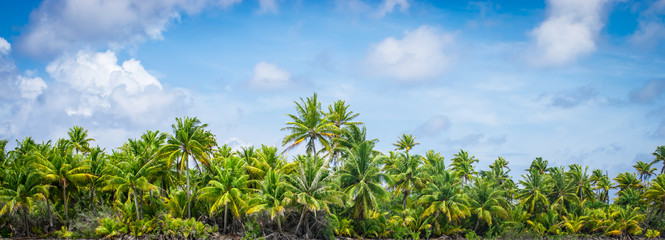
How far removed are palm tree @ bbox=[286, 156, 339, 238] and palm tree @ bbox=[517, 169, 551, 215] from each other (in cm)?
3397

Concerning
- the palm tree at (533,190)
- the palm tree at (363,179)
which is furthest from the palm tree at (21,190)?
the palm tree at (533,190)

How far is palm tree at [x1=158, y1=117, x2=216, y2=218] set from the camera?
4522 cm

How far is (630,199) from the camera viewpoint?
75125 millimetres

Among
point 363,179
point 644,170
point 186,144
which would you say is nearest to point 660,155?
point 644,170

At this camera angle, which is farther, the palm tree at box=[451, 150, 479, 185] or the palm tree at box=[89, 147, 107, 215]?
the palm tree at box=[451, 150, 479, 185]

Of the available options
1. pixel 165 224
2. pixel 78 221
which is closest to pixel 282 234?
pixel 165 224

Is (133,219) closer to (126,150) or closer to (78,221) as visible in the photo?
(78,221)

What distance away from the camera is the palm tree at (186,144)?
45.2 metres

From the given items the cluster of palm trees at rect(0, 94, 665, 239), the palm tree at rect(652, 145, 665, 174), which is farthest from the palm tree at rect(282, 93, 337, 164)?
the palm tree at rect(652, 145, 665, 174)

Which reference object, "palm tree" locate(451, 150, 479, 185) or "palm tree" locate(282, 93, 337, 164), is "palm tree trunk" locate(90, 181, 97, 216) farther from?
"palm tree" locate(451, 150, 479, 185)

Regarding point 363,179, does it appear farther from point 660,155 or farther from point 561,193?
point 660,155

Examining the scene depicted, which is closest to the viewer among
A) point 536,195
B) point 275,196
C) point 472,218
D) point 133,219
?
point 275,196

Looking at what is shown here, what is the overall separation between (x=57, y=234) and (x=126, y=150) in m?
12.7

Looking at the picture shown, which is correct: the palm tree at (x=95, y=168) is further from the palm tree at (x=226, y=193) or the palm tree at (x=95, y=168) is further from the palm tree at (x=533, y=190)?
the palm tree at (x=533, y=190)
